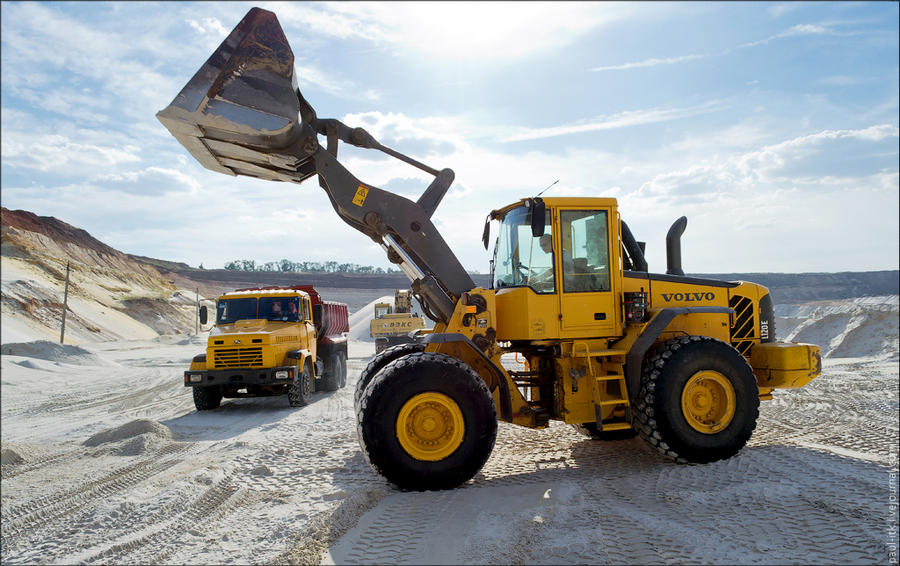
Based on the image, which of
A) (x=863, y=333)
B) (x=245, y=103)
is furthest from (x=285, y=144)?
(x=863, y=333)

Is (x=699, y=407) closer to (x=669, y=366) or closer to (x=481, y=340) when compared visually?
(x=669, y=366)

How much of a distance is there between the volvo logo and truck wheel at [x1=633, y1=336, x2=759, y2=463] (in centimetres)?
80

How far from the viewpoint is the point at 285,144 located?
639cm

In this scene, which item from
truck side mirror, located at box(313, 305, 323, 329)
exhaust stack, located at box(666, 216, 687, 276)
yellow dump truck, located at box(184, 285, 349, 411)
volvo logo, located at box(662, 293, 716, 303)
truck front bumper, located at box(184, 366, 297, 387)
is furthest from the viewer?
truck side mirror, located at box(313, 305, 323, 329)

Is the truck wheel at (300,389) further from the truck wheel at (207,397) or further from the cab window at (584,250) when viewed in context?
the cab window at (584,250)

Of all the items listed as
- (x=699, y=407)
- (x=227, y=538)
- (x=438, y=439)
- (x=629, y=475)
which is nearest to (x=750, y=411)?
(x=699, y=407)

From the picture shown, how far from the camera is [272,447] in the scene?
742 cm

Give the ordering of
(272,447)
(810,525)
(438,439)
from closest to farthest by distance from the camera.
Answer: (810,525) → (438,439) → (272,447)

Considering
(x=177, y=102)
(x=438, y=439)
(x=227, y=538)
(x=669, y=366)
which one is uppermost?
(x=177, y=102)

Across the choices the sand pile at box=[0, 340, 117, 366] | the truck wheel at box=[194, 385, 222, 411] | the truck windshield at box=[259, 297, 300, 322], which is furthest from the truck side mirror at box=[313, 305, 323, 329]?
the sand pile at box=[0, 340, 117, 366]

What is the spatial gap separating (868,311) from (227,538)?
81.9 ft

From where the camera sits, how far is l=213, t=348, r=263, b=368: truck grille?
1048 centimetres

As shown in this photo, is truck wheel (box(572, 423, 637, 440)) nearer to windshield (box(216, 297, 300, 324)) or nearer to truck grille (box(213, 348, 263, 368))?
truck grille (box(213, 348, 263, 368))

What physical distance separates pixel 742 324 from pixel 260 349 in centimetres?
788
